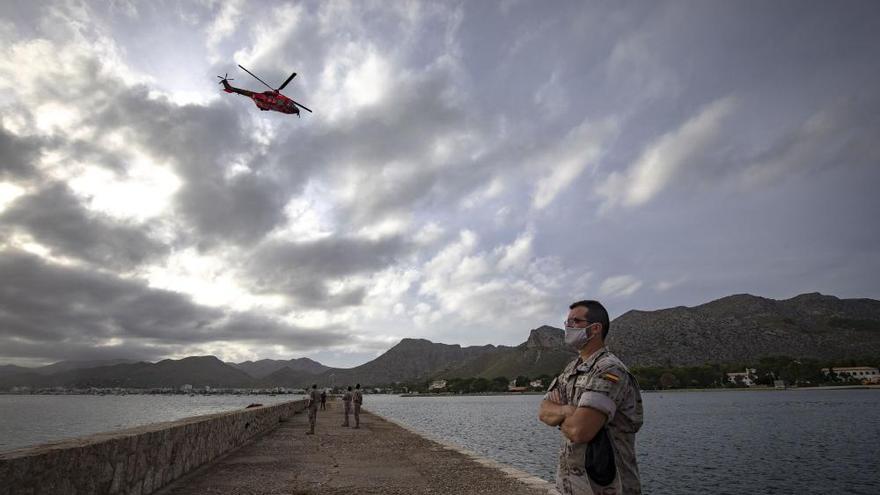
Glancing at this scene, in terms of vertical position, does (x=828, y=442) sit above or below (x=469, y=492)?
below

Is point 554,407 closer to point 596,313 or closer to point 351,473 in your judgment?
point 596,313

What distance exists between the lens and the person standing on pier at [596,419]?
3.05 m

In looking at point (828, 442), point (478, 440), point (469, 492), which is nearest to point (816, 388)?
point (828, 442)

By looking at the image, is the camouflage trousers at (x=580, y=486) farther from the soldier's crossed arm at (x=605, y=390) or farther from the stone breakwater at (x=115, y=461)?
the stone breakwater at (x=115, y=461)

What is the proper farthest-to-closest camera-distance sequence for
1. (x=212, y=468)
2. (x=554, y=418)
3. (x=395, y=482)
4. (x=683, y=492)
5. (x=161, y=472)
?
(x=683, y=492) → (x=212, y=468) → (x=395, y=482) → (x=161, y=472) → (x=554, y=418)

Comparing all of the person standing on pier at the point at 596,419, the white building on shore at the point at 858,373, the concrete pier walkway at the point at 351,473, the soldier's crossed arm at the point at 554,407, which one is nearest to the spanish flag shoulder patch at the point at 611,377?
the person standing on pier at the point at 596,419

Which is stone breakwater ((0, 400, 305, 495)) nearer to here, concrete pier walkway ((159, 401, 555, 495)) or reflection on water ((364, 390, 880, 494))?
concrete pier walkway ((159, 401, 555, 495))

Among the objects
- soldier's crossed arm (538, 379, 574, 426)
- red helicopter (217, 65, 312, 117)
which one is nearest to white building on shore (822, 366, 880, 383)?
red helicopter (217, 65, 312, 117)

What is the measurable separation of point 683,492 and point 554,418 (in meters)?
18.5

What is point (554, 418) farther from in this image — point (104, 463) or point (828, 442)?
point (828, 442)

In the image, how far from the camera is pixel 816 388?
154m

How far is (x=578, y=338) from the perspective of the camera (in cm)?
357

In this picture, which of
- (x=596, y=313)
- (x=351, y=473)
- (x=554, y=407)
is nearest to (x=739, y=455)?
(x=351, y=473)

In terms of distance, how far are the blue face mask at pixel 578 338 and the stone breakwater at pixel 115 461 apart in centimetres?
495
